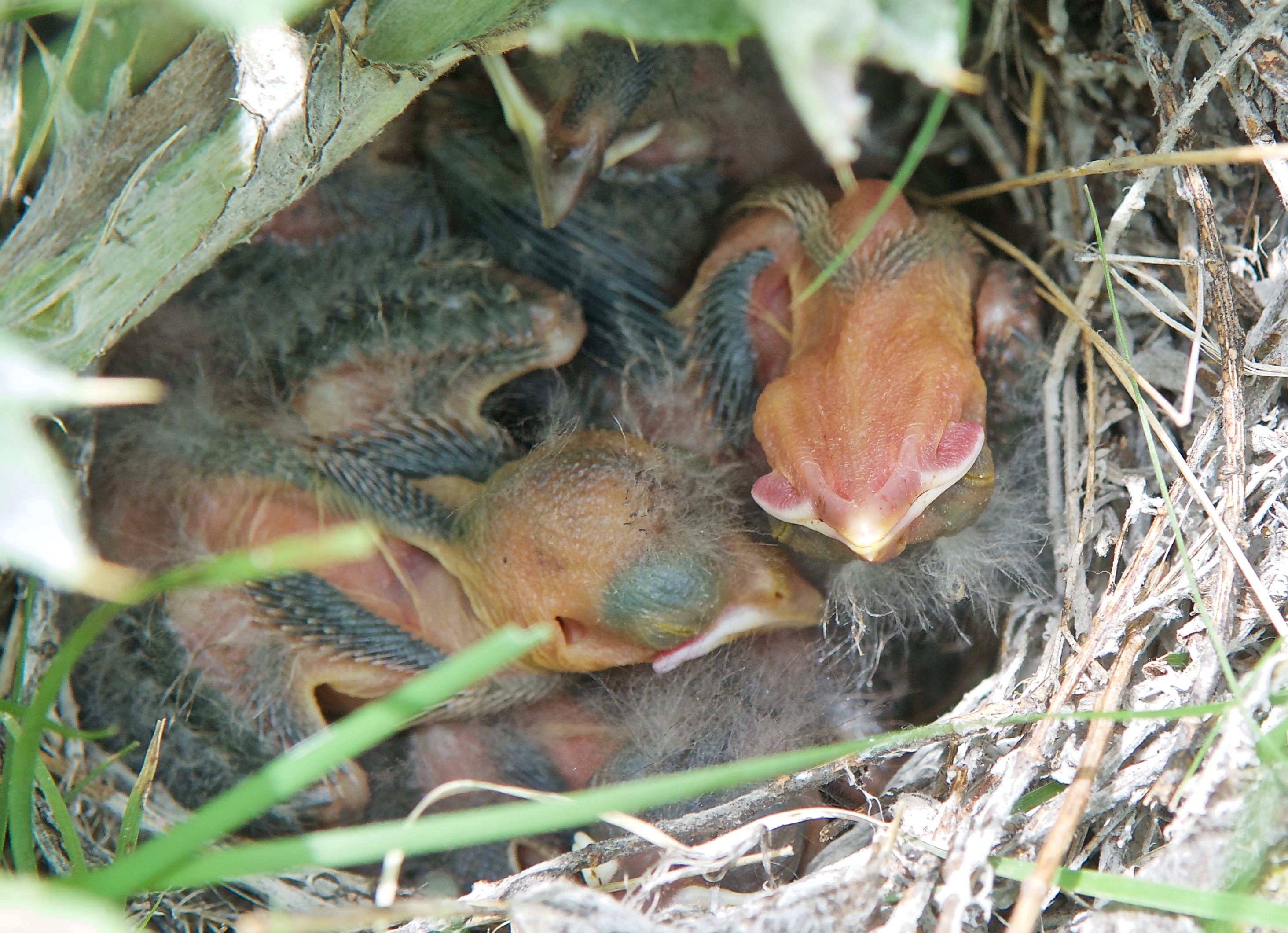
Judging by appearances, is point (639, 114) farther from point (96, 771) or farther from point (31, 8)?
point (96, 771)

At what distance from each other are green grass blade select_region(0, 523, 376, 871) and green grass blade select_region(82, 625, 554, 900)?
77 millimetres

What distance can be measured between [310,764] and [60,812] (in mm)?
456

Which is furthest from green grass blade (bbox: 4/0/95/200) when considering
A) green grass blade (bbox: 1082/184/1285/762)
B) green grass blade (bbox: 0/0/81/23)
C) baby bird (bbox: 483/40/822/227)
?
green grass blade (bbox: 1082/184/1285/762)

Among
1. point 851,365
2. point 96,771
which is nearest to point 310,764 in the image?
point 96,771

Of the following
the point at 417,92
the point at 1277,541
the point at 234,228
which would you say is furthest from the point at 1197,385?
the point at 234,228

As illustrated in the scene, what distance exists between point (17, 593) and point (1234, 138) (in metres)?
1.27

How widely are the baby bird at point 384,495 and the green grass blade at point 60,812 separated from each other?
178mm

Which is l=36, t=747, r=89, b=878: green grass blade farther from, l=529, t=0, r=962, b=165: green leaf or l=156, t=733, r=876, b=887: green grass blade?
l=529, t=0, r=962, b=165: green leaf

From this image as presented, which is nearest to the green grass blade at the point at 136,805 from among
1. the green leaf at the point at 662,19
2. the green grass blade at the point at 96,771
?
the green grass blade at the point at 96,771

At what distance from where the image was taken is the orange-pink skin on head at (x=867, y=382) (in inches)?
31.0

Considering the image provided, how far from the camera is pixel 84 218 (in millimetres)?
827

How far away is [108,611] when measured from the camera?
2.00 feet

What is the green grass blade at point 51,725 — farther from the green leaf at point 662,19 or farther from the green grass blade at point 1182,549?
the green grass blade at point 1182,549

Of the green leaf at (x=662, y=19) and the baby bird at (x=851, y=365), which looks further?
the baby bird at (x=851, y=365)
